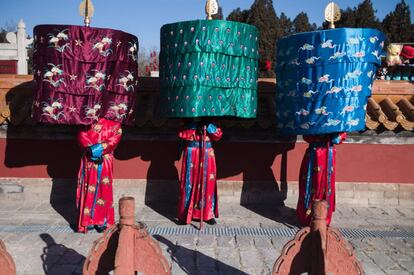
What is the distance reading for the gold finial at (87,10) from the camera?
17.7ft

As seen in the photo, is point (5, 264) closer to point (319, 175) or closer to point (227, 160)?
point (319, 175)

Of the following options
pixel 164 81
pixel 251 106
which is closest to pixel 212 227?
pixel 251 106

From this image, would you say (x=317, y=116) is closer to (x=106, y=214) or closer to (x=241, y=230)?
(x=241, y=230)

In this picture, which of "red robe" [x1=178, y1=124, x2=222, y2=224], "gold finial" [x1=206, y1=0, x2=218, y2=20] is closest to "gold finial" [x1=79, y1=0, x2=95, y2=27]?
"gold finial" [x1=206, y1=0, x2=218, y2=20]

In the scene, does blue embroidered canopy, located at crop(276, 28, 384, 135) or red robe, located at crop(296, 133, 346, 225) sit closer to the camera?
blue embroidered canopy, located at crop(276, 28, 384, 135)

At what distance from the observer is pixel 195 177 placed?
5645 mm

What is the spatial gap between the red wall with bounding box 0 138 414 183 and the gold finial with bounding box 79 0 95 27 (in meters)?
2.21

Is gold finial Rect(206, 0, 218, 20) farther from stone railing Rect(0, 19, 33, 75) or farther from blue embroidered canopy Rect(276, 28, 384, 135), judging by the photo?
stone railing Rect(0, 19, 33, 75)

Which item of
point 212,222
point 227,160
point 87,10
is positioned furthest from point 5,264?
point 227,160

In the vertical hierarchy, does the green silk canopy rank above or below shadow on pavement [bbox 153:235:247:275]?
above

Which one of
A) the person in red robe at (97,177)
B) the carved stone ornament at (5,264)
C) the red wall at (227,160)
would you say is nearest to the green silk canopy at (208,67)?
the person in red robe at (97,177)

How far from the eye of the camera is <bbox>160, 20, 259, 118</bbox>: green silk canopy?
4.95 metres

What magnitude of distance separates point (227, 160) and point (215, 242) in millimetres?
2137

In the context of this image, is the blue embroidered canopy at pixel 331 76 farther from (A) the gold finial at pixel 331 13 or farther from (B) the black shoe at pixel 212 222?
(B) the black shoe at pixel 212 222
